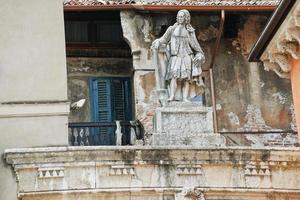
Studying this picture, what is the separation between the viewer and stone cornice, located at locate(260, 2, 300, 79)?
18.0 metres

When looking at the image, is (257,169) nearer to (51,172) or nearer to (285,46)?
(285,46)

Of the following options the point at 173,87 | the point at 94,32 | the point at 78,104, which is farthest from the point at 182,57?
the point at 94,32

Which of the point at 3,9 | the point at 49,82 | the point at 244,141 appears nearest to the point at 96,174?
the point at 49,82

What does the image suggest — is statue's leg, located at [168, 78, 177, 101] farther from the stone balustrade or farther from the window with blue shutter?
the window with blue shutter

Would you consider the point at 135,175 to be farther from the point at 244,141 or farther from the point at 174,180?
the point at 244,141

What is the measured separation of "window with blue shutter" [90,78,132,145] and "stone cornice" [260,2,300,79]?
468 cm

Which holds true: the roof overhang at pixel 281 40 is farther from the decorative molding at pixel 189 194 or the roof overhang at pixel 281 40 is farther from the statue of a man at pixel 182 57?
the decorative molding at pixel 189 194

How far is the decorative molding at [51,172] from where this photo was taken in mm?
18312

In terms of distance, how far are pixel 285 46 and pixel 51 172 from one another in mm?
4834

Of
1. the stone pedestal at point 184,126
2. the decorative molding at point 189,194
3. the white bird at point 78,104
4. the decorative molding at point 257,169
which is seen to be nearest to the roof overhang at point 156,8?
the white bird at point 78,104

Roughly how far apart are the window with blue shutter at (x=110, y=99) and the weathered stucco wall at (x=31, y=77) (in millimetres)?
4081

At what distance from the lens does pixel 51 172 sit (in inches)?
722

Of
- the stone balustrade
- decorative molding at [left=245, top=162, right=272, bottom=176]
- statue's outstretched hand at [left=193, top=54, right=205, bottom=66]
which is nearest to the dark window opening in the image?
statue's outstretched hand at [left=193, top=54, right=205, bottom=66]

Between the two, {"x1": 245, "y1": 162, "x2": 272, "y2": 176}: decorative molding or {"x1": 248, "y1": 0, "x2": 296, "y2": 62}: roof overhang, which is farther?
{"x1": 245, "y1": 162, "x2": 272, "y2": 176}: decorative molding
